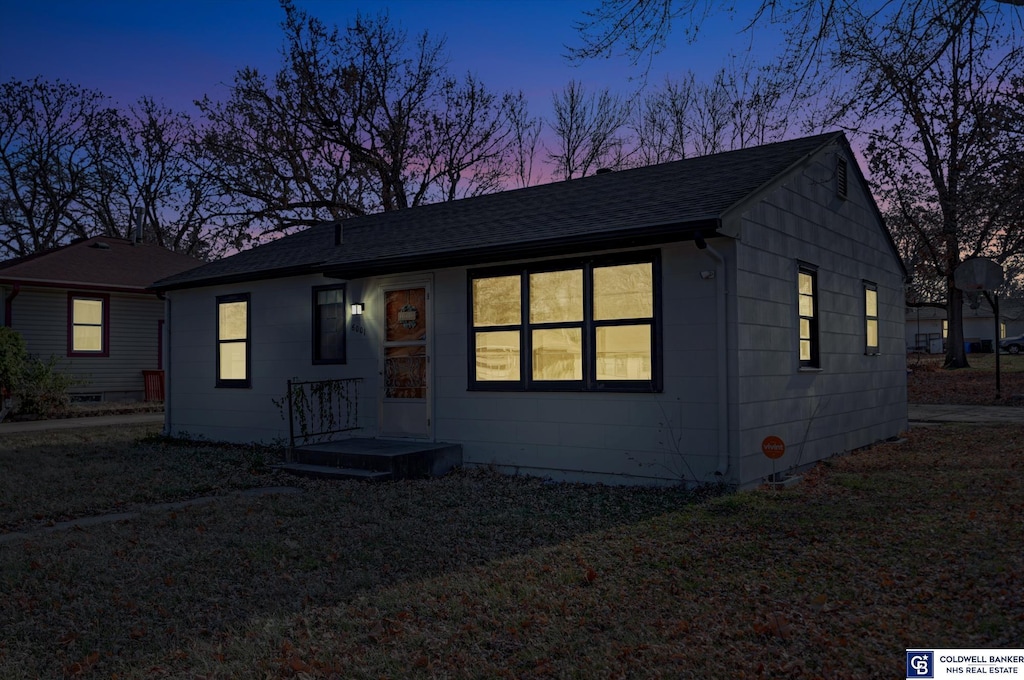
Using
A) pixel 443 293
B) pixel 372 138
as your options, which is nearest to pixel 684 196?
pixel 443 293

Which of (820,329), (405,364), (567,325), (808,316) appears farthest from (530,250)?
A: (820,329)

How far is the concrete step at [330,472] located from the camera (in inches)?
346

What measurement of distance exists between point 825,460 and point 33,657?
8.84 metres

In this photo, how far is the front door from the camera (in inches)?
402

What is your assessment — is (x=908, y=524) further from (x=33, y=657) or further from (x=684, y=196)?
(x=33, y=657)

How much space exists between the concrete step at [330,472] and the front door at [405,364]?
1.26 m

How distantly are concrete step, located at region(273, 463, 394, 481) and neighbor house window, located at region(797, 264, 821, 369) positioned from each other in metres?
5.49

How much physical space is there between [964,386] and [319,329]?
18885 mm

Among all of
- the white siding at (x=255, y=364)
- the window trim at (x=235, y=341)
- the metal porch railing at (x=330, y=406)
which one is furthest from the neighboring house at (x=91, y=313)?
the metal porch railing at (x=330, y=406)

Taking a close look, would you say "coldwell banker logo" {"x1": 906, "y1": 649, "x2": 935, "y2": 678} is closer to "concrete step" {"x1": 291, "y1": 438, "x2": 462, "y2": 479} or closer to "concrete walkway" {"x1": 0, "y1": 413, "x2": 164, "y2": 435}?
"concrete step" {"x1": 291, "y1": 438, "x2": 462, "y2": 479}

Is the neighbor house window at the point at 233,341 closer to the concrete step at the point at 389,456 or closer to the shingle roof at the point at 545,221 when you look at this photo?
the shingle roof at the point at 545,221

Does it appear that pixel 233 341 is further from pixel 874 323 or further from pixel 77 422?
pixel 874 323

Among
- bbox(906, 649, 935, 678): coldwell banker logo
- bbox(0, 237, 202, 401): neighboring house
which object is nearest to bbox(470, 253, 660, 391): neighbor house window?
bbox(906, 649, 935, 678): coldwell banker logo

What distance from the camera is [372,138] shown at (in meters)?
26.7
